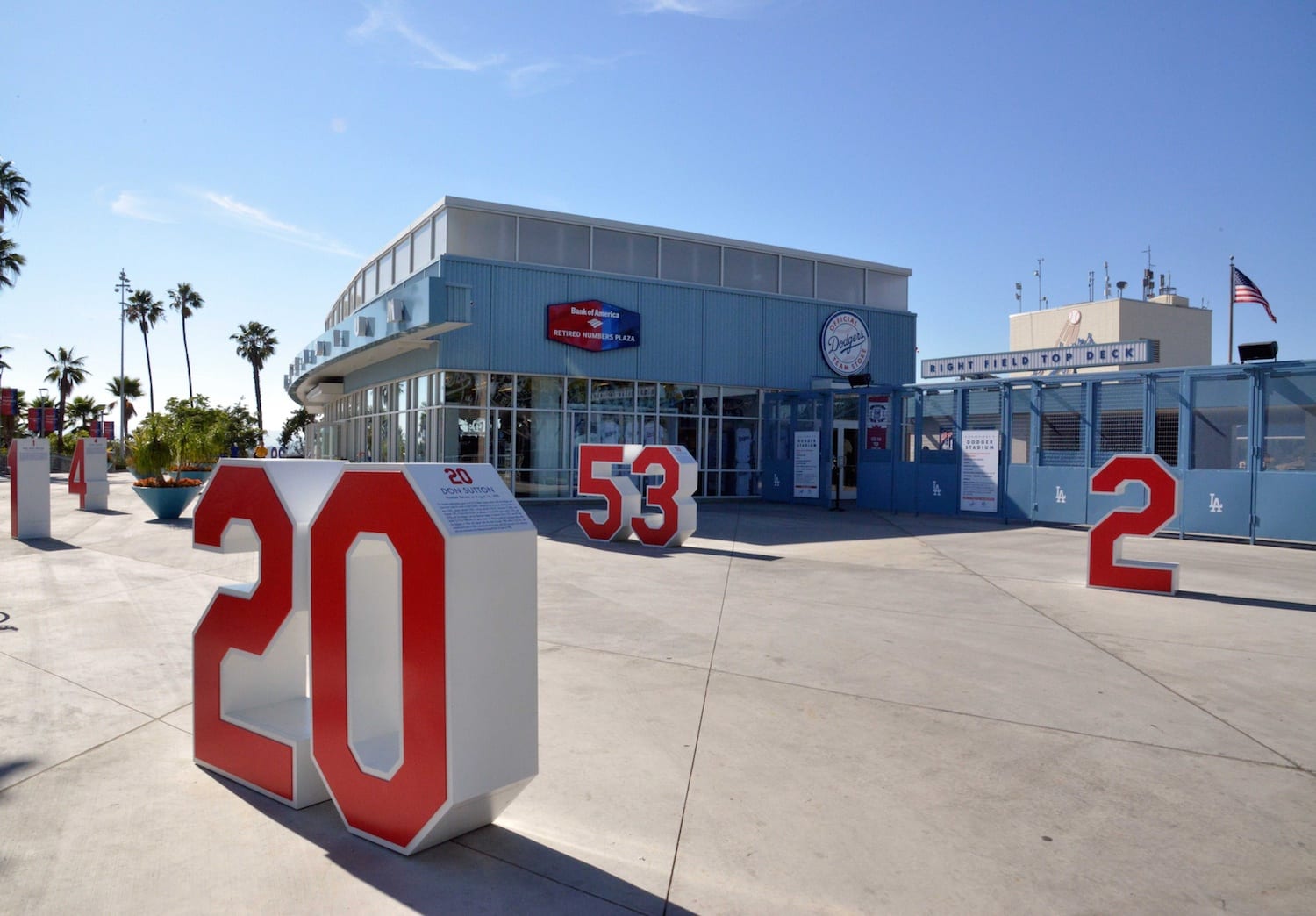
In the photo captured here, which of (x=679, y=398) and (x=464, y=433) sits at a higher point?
(x=679, y=398)

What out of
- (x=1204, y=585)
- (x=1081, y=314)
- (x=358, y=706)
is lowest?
(x=1204, y=585)

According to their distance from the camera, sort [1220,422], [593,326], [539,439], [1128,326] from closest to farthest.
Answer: [1220,422]
[539,439]
[593,326]
[1128,326]

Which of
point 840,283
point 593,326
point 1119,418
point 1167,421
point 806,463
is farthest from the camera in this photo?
point 840,283

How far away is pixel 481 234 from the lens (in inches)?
882

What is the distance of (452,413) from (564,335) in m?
3.74

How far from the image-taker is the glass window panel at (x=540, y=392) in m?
22.8

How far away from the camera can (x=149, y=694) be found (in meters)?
5.58

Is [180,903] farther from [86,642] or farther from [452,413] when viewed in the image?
[452,413]

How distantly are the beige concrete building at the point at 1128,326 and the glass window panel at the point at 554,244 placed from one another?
29703 millimetres

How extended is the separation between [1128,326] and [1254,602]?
3905cm

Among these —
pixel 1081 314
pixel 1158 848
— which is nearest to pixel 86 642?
pixel 1158 848

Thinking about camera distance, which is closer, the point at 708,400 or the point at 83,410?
the point at 708,400

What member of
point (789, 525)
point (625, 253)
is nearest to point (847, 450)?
point (789, 525)

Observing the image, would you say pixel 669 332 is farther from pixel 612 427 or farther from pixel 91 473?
pixel 91 473
